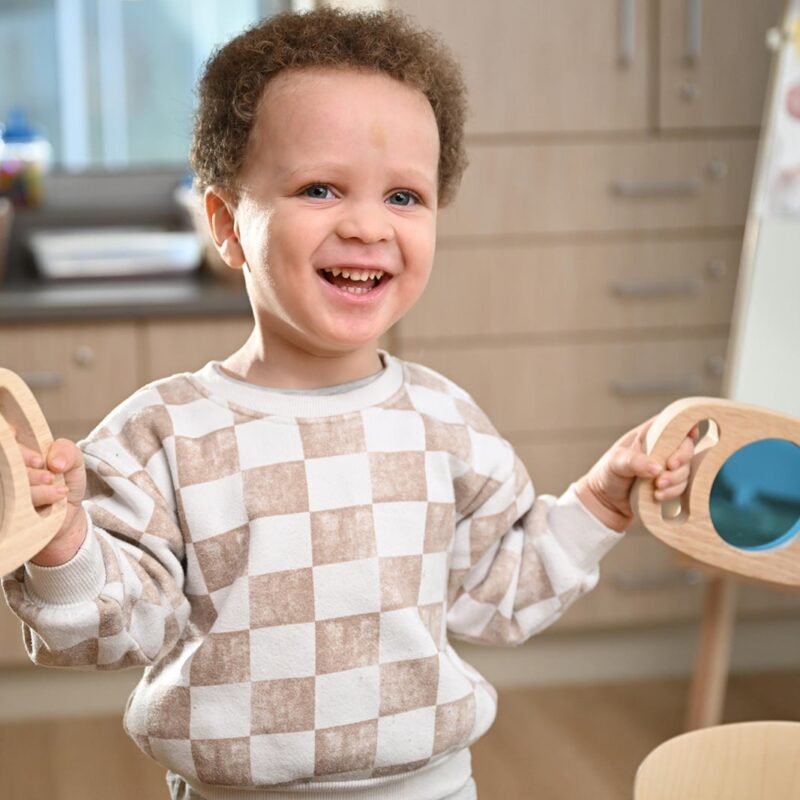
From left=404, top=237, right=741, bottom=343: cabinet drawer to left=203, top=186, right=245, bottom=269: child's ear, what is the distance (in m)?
1.40

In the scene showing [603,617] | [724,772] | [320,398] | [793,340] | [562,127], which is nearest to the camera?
[724,772]

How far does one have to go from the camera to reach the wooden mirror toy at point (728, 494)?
101cm

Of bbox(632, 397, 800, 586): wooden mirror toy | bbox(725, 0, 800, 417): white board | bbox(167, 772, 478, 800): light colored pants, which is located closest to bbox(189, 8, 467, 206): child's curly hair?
bbox(632, 397, 800, 586): wooden mirror toy

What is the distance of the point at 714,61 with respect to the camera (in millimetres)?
2582

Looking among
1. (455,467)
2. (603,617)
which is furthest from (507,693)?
(455,467)

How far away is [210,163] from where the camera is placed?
3.77 feet

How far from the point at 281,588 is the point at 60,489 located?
0.74 ft

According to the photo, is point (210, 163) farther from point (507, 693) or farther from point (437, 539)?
point (507, 693)

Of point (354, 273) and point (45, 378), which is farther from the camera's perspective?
point (45, 378)

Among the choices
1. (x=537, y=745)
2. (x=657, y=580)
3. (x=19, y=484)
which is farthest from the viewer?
(x=657, y=580)

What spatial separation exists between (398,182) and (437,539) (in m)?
0.29

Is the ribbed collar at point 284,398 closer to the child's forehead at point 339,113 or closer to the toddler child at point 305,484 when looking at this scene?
the toddler child at point 305,484

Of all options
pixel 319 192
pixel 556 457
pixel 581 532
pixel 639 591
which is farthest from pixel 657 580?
pixel 319 192

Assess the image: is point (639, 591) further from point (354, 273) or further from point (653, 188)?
point (354, 273)
